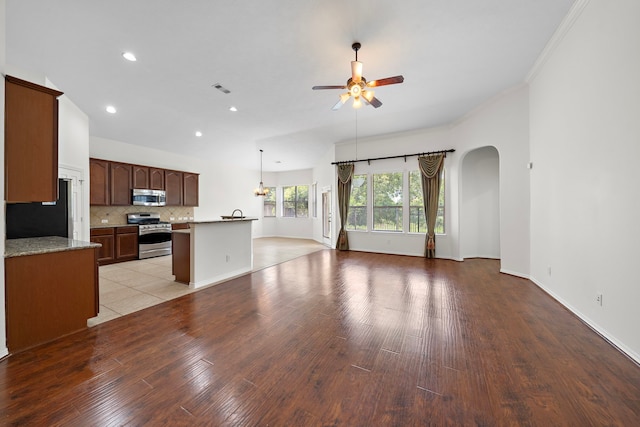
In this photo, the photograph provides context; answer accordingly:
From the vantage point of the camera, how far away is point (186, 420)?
1.45m

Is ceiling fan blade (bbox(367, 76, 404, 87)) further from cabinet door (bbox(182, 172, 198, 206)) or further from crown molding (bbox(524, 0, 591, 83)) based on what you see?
cabinet door (bbox(182, 172, 198, 206))

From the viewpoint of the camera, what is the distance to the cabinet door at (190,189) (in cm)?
738

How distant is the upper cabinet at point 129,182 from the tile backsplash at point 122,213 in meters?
0.35

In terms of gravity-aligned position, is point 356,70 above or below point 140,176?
above

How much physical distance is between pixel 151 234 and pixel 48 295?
4.22 m

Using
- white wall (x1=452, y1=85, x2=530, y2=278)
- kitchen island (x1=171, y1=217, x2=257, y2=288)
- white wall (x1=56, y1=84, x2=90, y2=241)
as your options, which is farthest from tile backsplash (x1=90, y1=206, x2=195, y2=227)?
white wall (x1=452, y1=85, x2=530, y2=278)

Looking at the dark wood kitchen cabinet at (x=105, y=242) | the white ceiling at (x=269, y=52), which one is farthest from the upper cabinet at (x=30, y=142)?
the dark wood kitchen cabinet at (x=105, y=242)

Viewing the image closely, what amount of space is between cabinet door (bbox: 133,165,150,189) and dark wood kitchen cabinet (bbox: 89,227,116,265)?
4.22 feet

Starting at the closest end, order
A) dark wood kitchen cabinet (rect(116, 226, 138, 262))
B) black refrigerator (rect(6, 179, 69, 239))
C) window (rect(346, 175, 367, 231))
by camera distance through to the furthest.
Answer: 1. black refrigerator (rect(6, 179, 69, 239))
2. dark wood kitchen cabinet (rect(116, 226, 138, 262))
3. window (rect(346, 175, 367, 231))

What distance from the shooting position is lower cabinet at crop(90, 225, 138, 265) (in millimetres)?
5336

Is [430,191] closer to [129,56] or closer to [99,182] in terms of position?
[129,56]

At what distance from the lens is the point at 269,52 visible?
10.7 ft

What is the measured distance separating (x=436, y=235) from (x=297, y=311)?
Result: 4.64m

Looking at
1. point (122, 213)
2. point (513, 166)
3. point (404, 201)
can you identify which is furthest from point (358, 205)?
point (122, 213)
